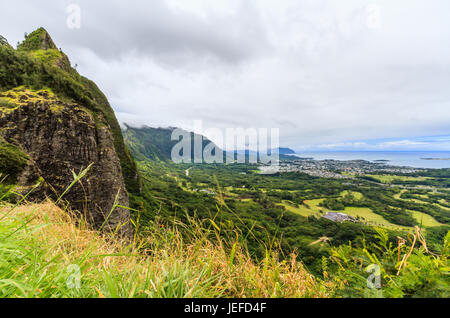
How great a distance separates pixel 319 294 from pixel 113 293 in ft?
5.44

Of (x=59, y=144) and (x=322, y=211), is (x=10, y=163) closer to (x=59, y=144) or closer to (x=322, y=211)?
(x=59, y=144)

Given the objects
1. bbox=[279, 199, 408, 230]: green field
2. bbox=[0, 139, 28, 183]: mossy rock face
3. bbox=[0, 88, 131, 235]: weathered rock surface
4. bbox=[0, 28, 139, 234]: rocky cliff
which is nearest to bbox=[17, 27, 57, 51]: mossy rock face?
bbox=[0, 28, 139, 234]: rocky cliff

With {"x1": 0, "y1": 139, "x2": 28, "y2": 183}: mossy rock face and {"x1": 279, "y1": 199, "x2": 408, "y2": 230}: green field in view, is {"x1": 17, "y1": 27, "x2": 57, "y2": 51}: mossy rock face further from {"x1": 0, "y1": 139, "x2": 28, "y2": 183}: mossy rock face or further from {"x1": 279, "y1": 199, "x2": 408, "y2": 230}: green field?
{"x1": 279, "y1": 199, "x2": 408, "y2": 230}: green field

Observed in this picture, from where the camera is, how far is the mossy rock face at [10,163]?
8.76 meters

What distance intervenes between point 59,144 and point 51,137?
2.49ft

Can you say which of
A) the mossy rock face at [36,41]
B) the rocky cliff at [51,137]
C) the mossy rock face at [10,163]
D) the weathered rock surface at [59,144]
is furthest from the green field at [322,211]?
the mossy rock face at [36,41]

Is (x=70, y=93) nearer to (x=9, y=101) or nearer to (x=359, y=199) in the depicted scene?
(x=9, y=101)

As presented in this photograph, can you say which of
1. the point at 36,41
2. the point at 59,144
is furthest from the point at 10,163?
the point at 36,41

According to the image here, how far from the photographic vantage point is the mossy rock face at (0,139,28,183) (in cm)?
876

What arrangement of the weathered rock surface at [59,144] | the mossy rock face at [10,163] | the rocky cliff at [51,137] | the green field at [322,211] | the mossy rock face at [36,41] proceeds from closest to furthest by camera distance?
1. the mossy rock face at [10,163]
2. the rocky cliff at [51,137]
3. the weathered rock surface at [59,144]
4. the mossy rock face at [36,41]
5. the green field at [322,211]

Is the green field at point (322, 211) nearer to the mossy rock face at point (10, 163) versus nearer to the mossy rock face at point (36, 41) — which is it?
the mossy rock face at point (10, 163)

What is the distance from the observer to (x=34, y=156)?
12992mm

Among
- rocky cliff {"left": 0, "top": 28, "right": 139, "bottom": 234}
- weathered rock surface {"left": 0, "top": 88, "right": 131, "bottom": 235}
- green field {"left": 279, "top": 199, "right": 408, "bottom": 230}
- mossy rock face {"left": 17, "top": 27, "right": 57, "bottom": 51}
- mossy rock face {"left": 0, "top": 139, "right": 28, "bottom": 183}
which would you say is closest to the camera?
mossy rock face {"left": 0, "top": 139, "right": 28, "bottom": 183}
